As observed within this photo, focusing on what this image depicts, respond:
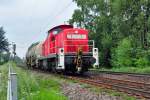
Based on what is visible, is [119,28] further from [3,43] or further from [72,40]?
[3,43]

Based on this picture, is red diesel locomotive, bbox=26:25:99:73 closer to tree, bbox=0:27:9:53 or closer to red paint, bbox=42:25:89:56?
red paint, bbox=42:25:89:56

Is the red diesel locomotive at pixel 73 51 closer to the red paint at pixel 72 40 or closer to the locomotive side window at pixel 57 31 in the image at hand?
the red paint at pixel 72 40

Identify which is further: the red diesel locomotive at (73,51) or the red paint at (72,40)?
the red paint at (72,40)

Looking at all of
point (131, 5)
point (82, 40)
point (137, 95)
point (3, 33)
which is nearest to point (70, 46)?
point (82, 40)

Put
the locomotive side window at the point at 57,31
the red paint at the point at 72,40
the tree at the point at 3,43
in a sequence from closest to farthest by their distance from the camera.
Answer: the red paint at the point at 72,40
the locomotive side window at the point at 57,31
the tree at the point at 3,43

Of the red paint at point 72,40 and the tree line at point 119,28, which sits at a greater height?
the tree line at point 119,28

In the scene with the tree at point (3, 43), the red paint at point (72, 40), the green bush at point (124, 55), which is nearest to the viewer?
the red paint at point (72, 40)

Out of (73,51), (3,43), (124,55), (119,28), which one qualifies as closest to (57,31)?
(73,51)

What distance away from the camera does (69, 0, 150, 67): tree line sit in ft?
140

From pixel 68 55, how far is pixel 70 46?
96 cm

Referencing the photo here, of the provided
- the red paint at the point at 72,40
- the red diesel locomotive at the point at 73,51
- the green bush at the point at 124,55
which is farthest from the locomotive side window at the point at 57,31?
the green bush at the point at 124,55

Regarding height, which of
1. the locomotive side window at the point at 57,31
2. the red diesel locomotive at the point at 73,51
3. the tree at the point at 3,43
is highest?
the tree at the point at 3,43

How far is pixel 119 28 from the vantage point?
50.9 metres

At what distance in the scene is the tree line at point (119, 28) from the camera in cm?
4259
